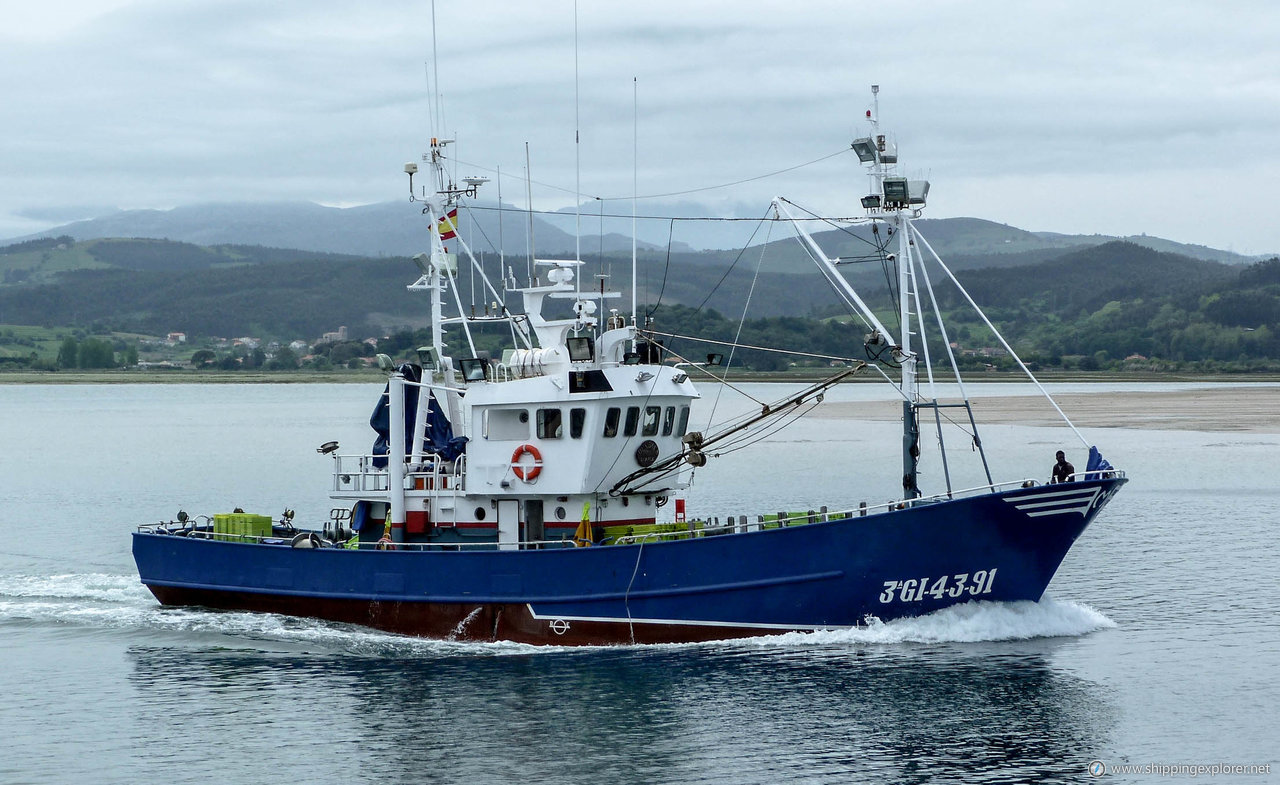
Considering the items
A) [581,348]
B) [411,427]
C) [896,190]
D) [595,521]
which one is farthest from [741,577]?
[411,427]

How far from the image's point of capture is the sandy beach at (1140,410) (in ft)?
258

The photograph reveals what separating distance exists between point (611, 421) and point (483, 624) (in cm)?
409

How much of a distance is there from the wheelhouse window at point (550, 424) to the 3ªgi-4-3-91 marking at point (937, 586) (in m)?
6.05

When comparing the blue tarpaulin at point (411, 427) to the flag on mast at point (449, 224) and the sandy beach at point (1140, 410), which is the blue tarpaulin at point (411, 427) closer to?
the flag on mast at point (449, 224)

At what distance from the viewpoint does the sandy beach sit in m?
78.6

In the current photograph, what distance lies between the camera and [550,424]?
23938mm

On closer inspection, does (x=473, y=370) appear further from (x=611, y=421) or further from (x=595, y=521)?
(x=595, y=521)

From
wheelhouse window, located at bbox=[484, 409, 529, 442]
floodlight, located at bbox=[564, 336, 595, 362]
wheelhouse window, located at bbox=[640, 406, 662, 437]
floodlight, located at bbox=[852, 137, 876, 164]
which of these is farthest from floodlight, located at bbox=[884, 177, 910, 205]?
wheelhouse window, located at bbox=[484, 409, 529, 442]

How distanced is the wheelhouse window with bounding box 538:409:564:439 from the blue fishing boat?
0.16 ft

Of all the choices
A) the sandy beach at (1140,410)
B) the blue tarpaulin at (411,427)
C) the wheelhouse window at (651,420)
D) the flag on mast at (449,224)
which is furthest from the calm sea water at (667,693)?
the sandy beach at (1140,410)

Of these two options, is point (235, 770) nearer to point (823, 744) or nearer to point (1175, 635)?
point (823, 744)

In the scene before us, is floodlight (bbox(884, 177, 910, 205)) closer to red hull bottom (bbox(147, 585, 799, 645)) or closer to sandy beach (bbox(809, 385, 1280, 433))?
red hull bottom (bbox(147, 585, 799, 645))

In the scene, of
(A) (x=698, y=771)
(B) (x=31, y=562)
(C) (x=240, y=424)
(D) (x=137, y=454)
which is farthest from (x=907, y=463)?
(C) (x=240, y=424)

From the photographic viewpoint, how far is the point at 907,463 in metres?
23.1
